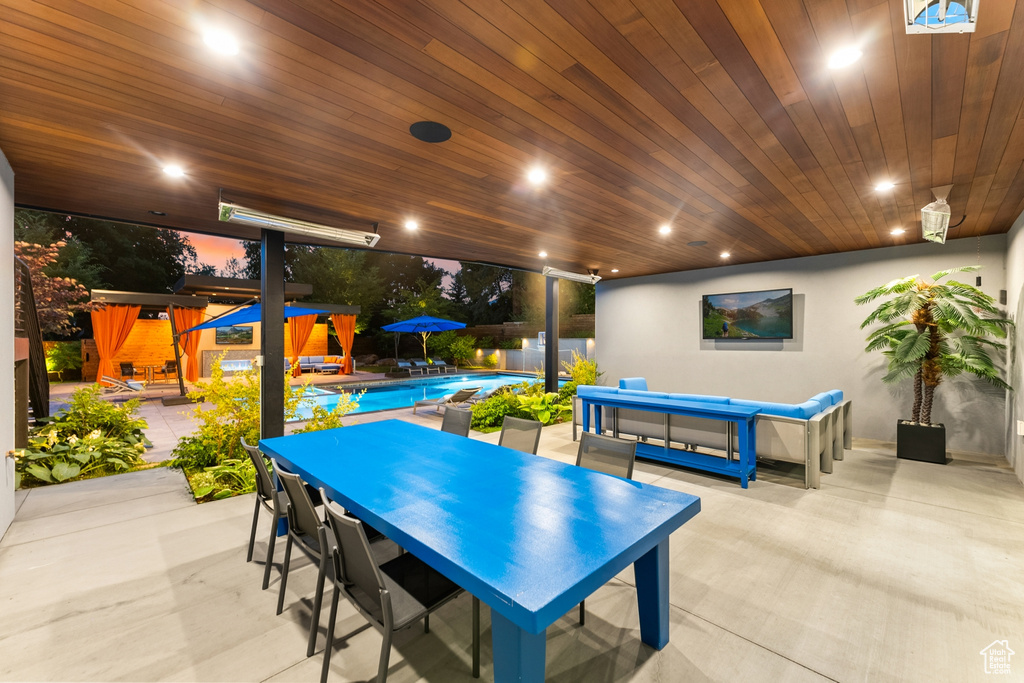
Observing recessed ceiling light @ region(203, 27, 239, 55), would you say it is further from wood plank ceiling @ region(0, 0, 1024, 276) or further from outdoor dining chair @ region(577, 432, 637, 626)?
outdoor dining chair @ region(577, 432, 637, 626)

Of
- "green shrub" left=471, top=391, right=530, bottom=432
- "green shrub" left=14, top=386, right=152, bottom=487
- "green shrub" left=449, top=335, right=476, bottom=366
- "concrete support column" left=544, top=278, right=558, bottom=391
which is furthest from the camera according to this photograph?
"green shrub" left=449, top=335, right=476, bottom=366

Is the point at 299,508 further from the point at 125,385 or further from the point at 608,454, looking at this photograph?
the point at 125,385

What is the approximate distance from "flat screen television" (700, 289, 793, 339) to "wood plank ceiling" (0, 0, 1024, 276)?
2712mm

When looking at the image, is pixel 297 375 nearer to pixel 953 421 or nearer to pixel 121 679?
pixel 121 679

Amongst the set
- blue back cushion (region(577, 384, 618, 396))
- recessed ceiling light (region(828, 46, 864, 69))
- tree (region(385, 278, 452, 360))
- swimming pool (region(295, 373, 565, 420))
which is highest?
tree (region(385, 278, 452, 360))

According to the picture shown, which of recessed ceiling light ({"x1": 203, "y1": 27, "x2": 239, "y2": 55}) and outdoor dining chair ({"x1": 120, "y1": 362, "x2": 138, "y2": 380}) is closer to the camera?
recessed ceiling light ({"x1": 203, "y1": 27, "x2": 239, "y2": 55})

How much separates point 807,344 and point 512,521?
6598 mm

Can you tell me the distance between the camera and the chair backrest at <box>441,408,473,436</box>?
3.66 meters

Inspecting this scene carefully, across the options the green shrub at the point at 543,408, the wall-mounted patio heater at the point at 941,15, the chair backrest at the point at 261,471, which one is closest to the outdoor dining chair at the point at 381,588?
the chair backrest at the point at 261,471

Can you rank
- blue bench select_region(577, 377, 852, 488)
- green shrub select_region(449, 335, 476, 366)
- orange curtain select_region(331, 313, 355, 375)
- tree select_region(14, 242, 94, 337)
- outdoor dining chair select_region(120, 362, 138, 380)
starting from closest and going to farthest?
1. blue bench select_region(577, 377, 852, 488)
2. tree select_region(14, 242, 94, 337)
3. outdoor dining chair select_region(120, 362, 138, 380)
4. orange curtain select_region(331, 313, 355, 375)
5. green shrub select_region(449, 335, 476, 366)

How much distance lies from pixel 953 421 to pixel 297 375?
50.4ft

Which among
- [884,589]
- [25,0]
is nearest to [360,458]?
[25,0]

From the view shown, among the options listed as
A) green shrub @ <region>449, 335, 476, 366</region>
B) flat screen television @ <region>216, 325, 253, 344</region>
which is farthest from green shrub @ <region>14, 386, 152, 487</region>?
green shrub @ <region>449, 335, 476, 366</region>

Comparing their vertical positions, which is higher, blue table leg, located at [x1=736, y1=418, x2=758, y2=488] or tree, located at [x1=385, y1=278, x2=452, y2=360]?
tree, located at [x1=385, y1=278, x2=452, y2=360]
